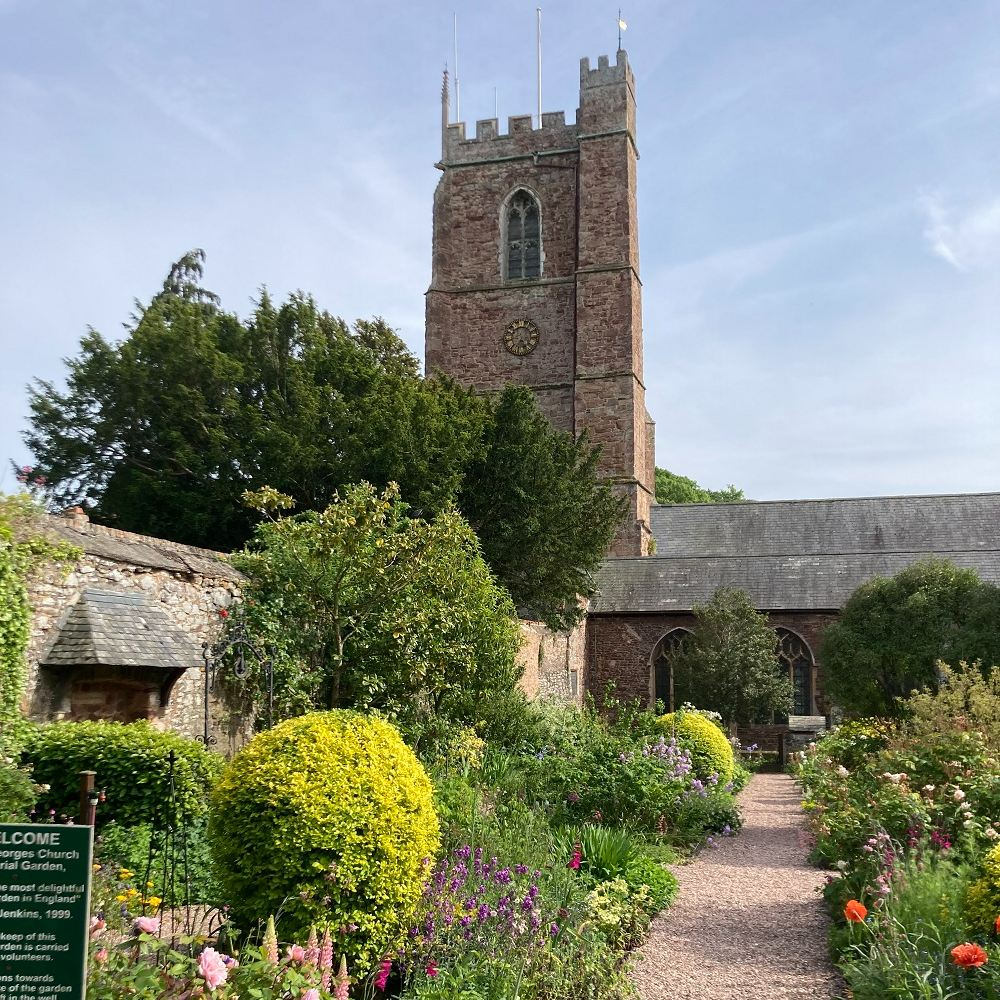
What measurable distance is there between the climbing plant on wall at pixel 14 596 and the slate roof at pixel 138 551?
1.25ft

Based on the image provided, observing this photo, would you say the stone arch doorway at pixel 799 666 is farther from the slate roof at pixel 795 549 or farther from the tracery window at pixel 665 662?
the tracery window at pixel 665 662

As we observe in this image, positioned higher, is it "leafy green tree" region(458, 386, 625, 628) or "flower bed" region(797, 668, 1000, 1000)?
"leafy green tree" region(458, 386, 625, 628)

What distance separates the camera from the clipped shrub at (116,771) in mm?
7602

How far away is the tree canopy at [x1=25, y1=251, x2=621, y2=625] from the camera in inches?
712

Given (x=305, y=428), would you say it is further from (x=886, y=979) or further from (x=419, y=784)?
(x=886, y=979)

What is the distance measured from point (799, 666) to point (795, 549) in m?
5.65

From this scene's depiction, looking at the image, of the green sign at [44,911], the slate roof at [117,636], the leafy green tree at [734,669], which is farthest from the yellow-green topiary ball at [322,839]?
the leafy green tree at [734,669]

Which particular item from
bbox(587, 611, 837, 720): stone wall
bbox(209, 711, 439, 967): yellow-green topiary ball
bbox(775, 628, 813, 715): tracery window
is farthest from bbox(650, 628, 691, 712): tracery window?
bbox(209, 711, 439, 967): yellow-green topiary ball

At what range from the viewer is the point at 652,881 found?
7.93 metres

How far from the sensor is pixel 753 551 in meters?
31.3

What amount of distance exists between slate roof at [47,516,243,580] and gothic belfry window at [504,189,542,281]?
22.8 meters

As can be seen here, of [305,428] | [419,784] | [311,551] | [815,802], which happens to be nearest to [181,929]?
[419,784]

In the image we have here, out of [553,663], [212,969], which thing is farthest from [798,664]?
[212,969]

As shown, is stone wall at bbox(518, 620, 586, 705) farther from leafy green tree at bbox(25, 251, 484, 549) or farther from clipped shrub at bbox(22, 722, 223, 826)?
clipped shrub at bbox(22, 722, 223, 826)
